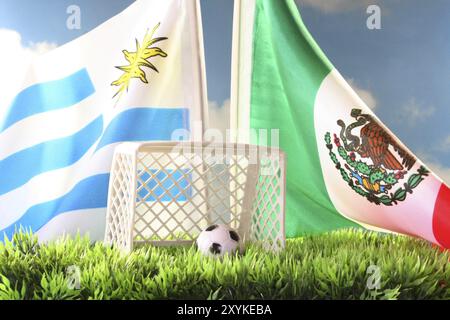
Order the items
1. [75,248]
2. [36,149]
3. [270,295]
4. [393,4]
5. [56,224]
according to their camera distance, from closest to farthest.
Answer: [270,295] < [75,248] < [56,224] < [36,149] < [393,4]

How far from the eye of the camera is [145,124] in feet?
10.00

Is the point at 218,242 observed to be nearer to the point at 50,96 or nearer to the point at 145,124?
the point at 145,124

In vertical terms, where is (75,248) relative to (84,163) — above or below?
below

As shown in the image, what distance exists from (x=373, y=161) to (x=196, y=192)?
0.92 meters

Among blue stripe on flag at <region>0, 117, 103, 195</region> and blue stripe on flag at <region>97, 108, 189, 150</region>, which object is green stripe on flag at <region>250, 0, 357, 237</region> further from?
blue stripe on flag at <region>0, 117, 103, 195</region>

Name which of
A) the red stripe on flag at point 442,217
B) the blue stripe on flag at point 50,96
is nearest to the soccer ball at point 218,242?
the red stripe on flag at point 442,217

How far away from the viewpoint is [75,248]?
2490 millimetres

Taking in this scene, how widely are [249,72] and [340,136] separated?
2.17ft

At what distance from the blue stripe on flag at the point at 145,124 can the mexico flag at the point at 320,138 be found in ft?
1.23

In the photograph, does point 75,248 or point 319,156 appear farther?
point 319,156

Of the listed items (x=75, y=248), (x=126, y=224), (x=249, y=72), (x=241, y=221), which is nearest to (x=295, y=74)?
(x=249, y=72)

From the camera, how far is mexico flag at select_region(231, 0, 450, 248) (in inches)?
108

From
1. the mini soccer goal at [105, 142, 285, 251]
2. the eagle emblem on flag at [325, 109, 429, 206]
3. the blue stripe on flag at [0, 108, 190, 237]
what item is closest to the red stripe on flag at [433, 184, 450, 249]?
the eagle emblem on flag at [325, 109, 429, 206]

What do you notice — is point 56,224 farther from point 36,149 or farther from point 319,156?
point 319,156
